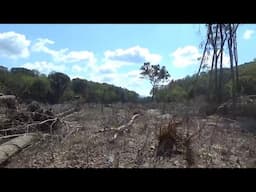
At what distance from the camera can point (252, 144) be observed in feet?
25.8

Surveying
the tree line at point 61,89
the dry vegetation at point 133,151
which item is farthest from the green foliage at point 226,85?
the dry vegetation at point 133,151

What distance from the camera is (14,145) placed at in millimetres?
6531

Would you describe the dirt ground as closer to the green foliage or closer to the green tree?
the green foliage

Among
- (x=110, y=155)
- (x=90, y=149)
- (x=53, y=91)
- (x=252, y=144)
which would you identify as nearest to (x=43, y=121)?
(x=90, y=149)

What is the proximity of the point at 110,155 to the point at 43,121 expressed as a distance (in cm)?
298

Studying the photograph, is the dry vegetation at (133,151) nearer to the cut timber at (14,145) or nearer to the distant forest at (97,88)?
the cut timber at (14,145)

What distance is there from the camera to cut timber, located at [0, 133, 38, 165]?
19.5 feet

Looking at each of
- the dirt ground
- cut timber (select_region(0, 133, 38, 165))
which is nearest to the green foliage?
the dirt ground

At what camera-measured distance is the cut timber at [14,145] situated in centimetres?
594

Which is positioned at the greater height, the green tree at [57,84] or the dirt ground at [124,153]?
the green tree at [57,84]

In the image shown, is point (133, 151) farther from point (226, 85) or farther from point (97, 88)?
point (97, 88)
